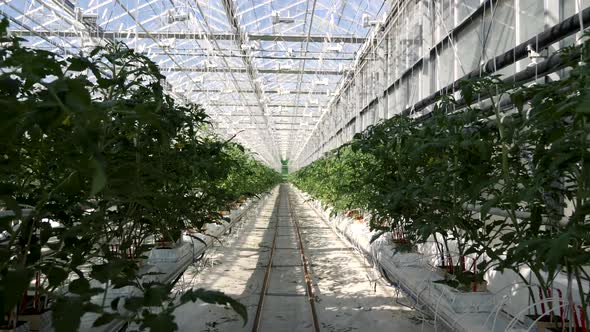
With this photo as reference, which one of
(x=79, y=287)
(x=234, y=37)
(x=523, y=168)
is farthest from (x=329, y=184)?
(x=79, y=287)

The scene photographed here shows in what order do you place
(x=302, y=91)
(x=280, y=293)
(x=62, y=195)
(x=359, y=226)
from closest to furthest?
(x=62, y=195)
(x=280, y=293)
(x=359, y=226)
(x=302, y=91)

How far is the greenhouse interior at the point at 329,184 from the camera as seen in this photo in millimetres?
1155

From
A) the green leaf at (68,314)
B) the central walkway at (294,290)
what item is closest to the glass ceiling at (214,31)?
the central walkway at (294,290)

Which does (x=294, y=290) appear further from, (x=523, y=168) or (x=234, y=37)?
(x=234, y=37)

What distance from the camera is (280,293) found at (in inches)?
232

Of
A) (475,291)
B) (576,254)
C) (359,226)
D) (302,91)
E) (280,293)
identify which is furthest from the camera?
(302,91)

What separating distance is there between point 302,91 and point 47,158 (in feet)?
72.0

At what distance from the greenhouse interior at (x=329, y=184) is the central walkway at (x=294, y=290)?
4 cm

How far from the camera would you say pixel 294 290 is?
6027 millimetres

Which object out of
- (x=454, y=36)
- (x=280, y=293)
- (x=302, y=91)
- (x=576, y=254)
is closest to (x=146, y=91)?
(x=576, y=254)

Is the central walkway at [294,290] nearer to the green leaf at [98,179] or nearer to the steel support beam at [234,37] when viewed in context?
the green leaf at [98,179]

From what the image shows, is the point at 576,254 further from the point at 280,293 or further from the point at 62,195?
the point at 280,293

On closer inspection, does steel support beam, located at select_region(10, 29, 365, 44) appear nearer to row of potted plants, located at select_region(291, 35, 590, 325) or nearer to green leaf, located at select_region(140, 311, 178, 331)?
row of potted plants, located at select_region(291, 35, 590, 325)

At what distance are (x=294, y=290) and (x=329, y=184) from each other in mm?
4217
